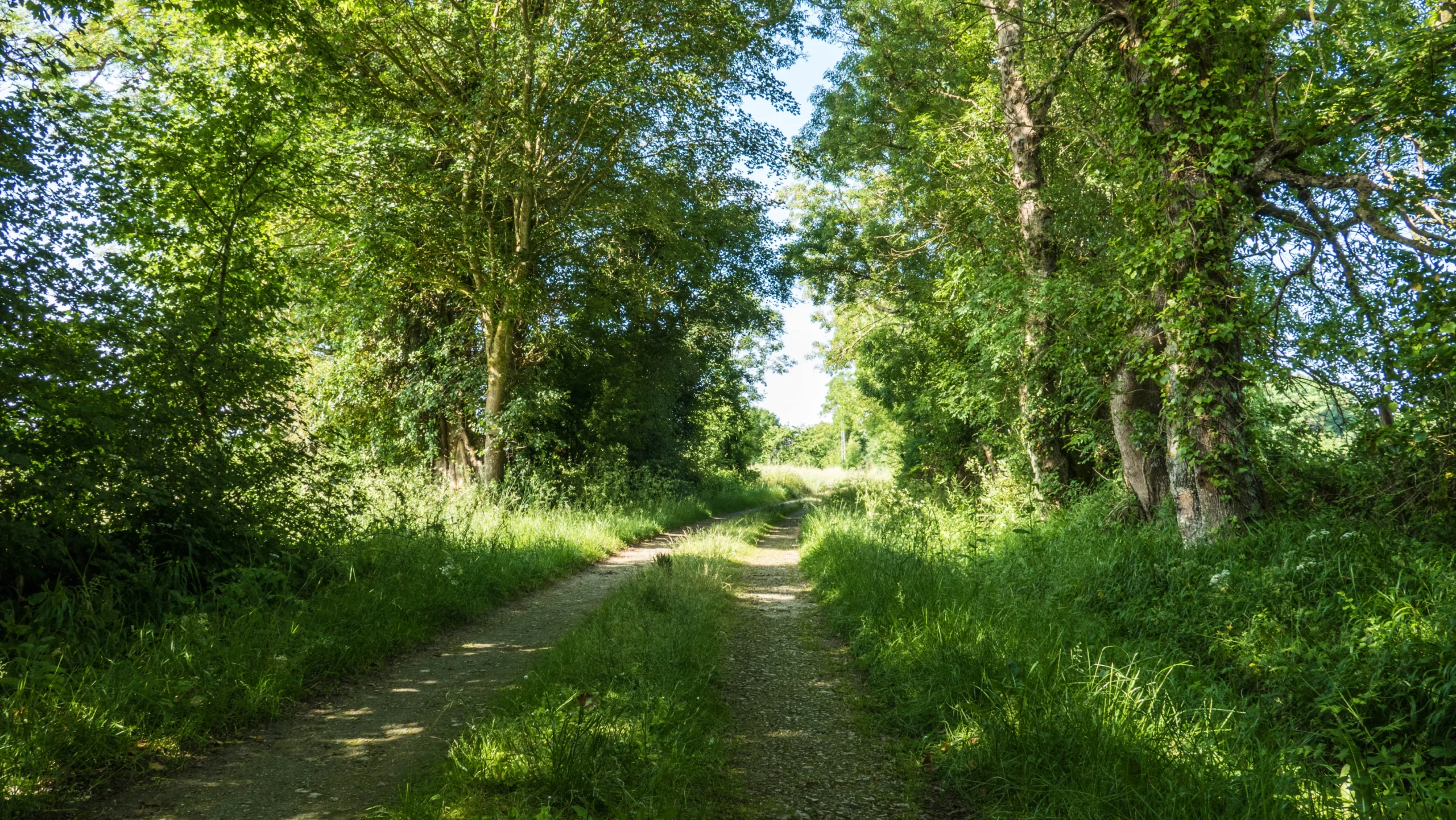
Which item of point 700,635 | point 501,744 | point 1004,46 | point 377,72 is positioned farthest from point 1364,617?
point 377,72

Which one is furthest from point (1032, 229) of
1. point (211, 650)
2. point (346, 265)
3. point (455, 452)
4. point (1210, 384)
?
point (455, 452)

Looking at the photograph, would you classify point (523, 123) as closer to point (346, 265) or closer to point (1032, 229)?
point (346, 265)

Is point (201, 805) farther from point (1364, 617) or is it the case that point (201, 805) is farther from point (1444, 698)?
point (1364, 617)

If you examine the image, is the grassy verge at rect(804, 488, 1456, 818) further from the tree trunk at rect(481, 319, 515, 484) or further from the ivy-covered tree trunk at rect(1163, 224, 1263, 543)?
the tree trunk at rect(481, 319, 515, 484)

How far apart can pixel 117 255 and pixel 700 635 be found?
579 cm

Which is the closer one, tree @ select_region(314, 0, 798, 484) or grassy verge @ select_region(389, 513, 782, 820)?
grassy verge @ select_region(389, 513, 782, 820)

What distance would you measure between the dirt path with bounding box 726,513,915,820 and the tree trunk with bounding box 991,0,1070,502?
16.2 ft

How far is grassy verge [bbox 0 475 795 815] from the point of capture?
3.85 metres

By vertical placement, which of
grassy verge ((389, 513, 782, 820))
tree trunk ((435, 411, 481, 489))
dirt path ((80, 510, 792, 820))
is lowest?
dirt path ((80, 510, 792, 820))

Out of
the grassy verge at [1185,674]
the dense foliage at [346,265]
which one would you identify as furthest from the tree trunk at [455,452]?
the grassy verge at [1185,674]

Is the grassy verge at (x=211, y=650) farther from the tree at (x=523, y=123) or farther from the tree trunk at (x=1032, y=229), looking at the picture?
the tree trunk at (x=1032, y=229)

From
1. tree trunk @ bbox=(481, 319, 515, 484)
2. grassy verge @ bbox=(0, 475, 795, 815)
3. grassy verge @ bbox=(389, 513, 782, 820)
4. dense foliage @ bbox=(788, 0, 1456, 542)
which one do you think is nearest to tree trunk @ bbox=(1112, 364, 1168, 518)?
dense foliage @ bbox=(788, 0, 1456, 542)

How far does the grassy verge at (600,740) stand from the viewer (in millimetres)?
3521

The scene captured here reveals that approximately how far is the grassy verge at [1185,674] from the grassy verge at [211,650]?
4.27 m
